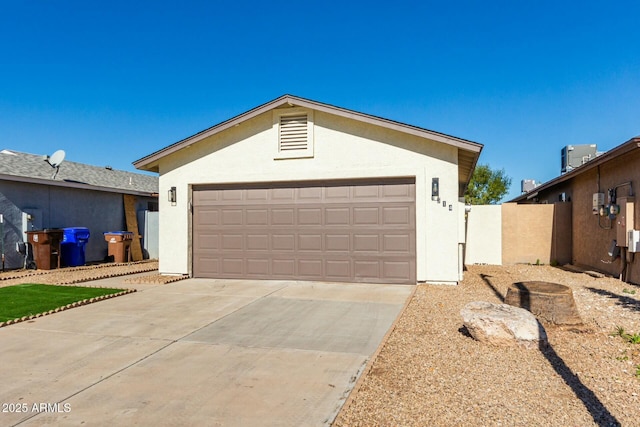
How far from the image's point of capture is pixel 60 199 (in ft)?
46.1

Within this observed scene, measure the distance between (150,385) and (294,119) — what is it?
7327 mm

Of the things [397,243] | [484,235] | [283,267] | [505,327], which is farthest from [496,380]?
[484,235]

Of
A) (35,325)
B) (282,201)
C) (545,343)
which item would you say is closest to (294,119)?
(282,201)

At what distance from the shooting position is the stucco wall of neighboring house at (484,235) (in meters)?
13.6

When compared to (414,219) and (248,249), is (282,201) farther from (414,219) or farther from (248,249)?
(414,219)

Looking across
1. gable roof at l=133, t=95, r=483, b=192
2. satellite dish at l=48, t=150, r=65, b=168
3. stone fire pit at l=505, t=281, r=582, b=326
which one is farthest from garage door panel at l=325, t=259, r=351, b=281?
satellite dish at l=48, t=150, r=65, b=168

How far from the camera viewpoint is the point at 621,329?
17.3 feet

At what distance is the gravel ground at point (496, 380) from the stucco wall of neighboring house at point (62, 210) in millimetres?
12142

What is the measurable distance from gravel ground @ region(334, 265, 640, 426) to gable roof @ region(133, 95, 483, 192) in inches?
163

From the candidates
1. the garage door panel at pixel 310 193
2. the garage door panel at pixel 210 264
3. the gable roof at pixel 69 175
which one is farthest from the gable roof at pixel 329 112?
the gable roof at pixel 69 175

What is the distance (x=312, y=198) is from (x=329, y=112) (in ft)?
6.69

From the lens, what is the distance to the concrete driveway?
3264mm

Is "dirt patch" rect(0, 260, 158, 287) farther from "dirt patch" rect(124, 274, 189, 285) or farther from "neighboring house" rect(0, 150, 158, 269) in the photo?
"neighboring house" rect(0, 150, 158, 269)

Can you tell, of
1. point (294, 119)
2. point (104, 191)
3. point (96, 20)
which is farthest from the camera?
point (104, 191)
